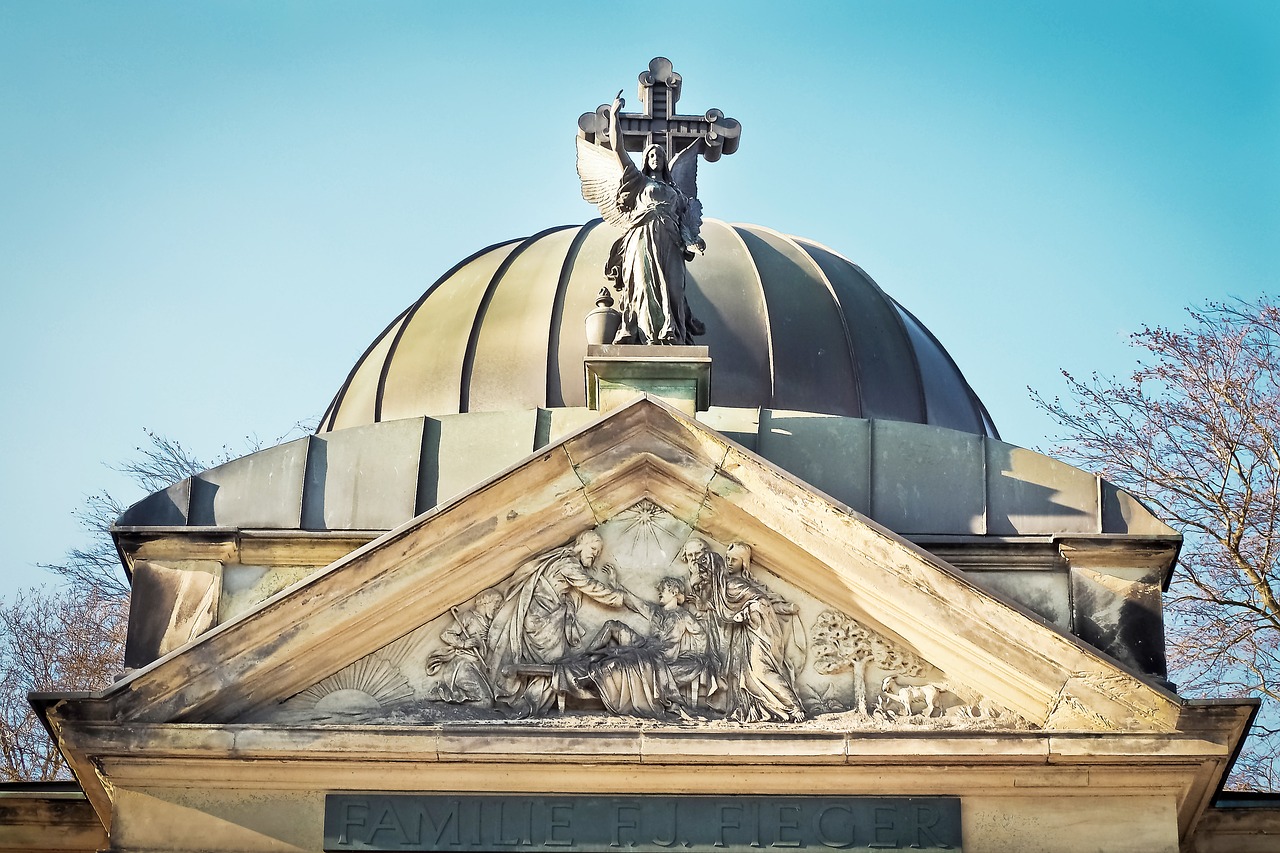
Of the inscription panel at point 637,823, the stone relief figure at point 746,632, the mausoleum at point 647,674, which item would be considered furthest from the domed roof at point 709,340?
the inscription panel at point 637,823

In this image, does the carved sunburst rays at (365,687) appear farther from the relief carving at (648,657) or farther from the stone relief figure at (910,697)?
the stone relief figure at (910,697)

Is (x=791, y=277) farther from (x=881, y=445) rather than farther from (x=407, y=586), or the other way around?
(x=407, y=586)

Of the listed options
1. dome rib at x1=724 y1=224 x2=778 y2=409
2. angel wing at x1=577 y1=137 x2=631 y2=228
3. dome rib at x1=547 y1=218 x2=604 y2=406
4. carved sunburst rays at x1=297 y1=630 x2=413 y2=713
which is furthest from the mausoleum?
dome rib at x1=724 y1=224 x2=778 y2=409

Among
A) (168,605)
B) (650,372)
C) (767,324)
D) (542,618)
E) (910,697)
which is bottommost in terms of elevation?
(910,697)

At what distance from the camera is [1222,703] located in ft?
54.6

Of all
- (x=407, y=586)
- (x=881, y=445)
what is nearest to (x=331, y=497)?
(x=407, y=586)

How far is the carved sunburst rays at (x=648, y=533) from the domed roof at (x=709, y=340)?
5.49m

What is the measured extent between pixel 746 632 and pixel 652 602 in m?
0.72

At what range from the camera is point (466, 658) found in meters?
17.4

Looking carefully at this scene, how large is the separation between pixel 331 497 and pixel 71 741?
151 inches

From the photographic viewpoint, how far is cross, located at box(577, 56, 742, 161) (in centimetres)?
1956

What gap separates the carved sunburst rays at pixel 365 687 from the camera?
56.9 feet

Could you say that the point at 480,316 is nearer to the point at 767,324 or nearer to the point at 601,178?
the point at 767,324

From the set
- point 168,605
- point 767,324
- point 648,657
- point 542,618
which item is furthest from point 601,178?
point 767,324
